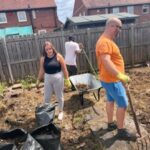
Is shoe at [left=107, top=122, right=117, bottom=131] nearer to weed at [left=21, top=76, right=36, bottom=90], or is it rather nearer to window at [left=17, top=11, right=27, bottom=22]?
weed at [left=21, top=76, right=36, bottom=90]

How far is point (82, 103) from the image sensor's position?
534 cm

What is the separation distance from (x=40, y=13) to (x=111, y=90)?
25466 millimetres

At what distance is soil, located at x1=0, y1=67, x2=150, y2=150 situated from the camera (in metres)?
3.93

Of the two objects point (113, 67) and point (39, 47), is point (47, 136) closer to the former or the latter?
point (113, 67)

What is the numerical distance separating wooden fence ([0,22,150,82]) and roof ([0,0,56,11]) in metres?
19.4

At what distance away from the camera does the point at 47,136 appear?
10.2 feet

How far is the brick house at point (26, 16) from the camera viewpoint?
2542 centimetres

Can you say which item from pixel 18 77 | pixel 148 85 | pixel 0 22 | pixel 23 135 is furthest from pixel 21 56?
pixel 0 22

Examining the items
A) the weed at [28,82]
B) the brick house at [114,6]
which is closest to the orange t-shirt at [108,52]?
the weed at [28,82]

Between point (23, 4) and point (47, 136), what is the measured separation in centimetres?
2575

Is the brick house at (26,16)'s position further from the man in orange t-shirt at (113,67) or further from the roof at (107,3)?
the man in orange t-shirt at (113,67)

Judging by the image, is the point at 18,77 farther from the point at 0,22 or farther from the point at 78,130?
the point at 0,22

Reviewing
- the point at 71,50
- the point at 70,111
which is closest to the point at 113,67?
the point at 70,111

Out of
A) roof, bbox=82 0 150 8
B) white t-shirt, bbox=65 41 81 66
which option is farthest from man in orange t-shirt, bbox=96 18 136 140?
roof, bbox=82 0 150 8
